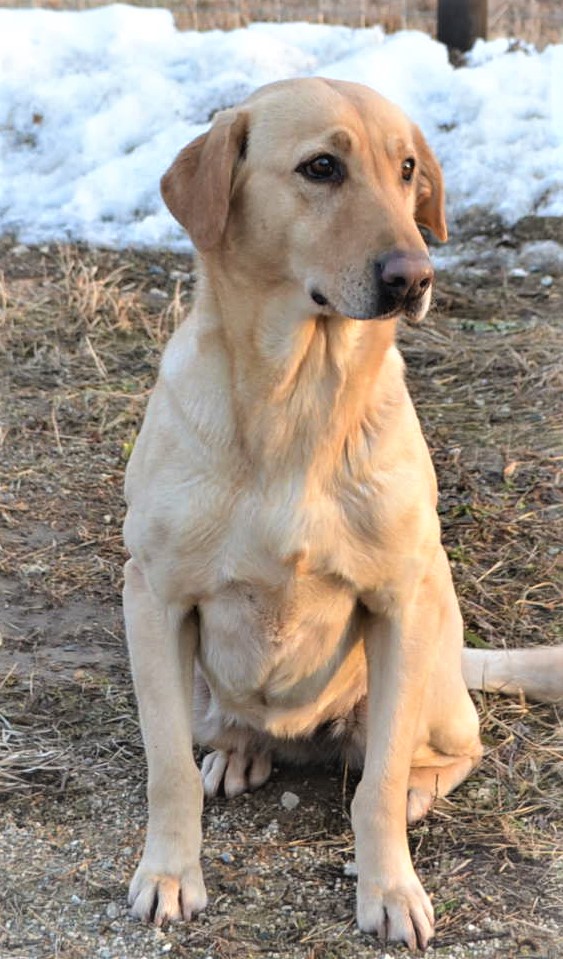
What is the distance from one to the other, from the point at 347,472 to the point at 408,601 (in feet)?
1.04

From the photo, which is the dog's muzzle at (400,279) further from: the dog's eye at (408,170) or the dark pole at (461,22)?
the dark pole at (461,22)

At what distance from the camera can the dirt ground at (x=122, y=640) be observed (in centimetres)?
274

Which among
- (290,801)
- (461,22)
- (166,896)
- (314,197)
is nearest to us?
(314,197)

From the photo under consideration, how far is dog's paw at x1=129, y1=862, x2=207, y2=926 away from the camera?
2699 mm

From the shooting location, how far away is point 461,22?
26.4ft

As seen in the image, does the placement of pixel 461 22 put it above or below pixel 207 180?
below

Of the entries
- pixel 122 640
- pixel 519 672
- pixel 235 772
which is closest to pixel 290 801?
pixel 235 772

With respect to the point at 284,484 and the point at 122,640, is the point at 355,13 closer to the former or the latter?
the point at 122,640

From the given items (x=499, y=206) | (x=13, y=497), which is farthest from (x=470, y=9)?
(x=13, y=497)

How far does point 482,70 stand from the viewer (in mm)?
7812

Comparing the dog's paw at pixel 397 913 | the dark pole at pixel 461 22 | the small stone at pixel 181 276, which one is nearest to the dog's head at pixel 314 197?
the dog's paw at pixel 397 913

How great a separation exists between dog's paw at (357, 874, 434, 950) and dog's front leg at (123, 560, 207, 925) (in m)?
0.35

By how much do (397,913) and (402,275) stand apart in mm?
1313

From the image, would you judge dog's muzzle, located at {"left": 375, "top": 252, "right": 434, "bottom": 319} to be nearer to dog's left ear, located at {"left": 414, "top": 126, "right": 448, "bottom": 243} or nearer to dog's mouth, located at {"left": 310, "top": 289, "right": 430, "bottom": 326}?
dog's mouth, located at {"left": 310, "top": 289, "right": 430, "bottom": 326}
